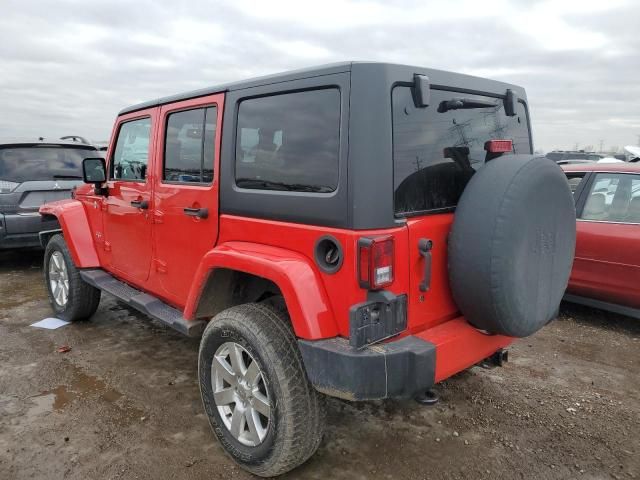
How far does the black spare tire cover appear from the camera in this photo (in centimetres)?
209

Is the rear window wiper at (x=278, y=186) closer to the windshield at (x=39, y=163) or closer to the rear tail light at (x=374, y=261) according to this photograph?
the rear tail light at (x=374, y=261)

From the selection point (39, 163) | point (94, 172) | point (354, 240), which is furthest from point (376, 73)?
point (39, 163)

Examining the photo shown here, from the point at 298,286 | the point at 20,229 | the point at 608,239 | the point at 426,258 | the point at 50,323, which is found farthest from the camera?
the point at 20,229

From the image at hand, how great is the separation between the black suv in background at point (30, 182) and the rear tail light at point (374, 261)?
17.8ft

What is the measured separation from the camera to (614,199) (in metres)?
A: 4.35

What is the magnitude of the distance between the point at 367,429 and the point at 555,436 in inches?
43.0

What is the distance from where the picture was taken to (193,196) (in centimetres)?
288

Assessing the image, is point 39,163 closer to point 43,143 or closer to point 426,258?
point 43,143

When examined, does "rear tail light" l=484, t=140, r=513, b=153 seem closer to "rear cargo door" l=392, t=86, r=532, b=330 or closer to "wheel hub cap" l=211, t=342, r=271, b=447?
"rear cargo door" l=392, t=86, r=532, b=330

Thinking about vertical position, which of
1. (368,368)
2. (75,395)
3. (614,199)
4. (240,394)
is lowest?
(75,395)

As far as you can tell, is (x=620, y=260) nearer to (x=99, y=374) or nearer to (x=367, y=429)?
(x=367, y=429)

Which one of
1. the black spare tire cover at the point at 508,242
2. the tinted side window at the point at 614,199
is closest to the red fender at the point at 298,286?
the black spare tire cover at the point at 508,242

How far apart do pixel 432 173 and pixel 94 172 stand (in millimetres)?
2884

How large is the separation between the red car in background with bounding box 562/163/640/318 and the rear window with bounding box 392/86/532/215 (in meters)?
2.17
